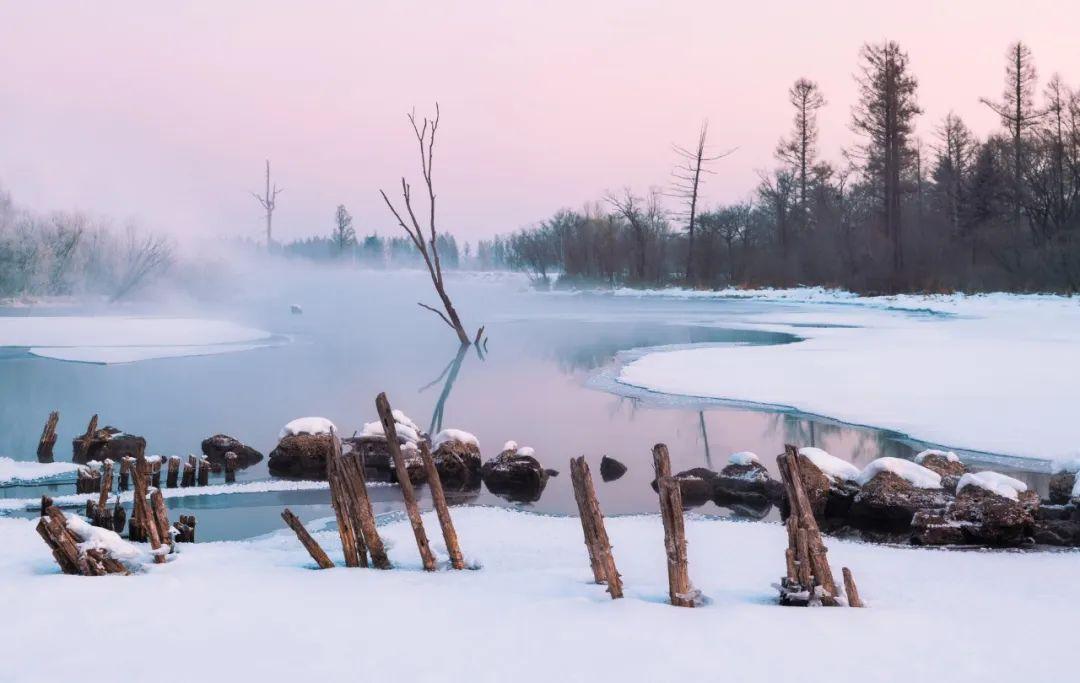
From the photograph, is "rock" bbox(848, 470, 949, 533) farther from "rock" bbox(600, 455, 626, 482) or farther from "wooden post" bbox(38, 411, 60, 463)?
"wooden post" bbox(38, 411, 60, 463)

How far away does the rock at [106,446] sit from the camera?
1130cm

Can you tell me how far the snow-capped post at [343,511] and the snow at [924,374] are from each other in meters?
7.28

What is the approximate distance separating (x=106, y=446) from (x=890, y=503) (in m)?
9.35

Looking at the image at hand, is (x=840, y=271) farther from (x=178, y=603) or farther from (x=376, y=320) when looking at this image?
(x=178, y=603)

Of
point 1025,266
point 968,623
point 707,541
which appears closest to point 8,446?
point 707,541

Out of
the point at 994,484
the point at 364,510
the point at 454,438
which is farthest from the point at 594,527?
the point at 454,438

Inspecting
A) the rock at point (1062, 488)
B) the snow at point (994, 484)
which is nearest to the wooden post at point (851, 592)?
the snow at point (994, 484)

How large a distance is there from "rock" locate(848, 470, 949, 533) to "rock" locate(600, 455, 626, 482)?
280 centimetres

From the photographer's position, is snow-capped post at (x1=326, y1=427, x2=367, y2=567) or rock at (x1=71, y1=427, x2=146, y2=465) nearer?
snow-capped post at (x1=326, y1=427, x2=367, y2=567)

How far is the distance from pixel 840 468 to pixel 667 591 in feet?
13.1

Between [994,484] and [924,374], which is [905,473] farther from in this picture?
[924,374]

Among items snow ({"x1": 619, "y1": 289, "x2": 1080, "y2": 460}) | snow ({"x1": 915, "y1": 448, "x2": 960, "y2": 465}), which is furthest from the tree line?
snow ({"x1": 915, "y1": 448, "x2": 960, "y2": 465})

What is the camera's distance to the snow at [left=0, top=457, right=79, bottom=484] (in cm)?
974

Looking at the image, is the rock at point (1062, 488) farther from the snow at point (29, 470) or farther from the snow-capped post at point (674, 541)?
the snow at point (29, 470)
